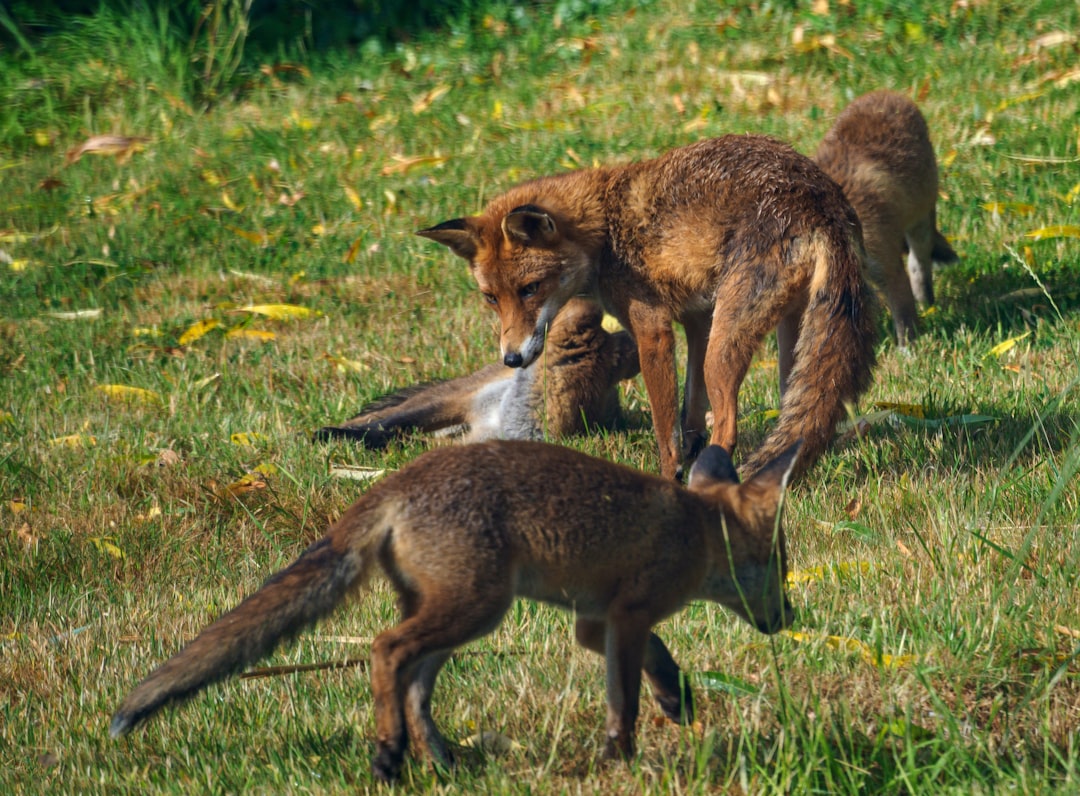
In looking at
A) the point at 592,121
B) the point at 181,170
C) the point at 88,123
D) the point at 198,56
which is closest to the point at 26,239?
the point at 181,170

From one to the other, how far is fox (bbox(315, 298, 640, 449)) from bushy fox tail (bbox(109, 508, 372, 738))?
3517 mm

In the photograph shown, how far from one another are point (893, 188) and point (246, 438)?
3992 millimetres

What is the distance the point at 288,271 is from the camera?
995 centimetres

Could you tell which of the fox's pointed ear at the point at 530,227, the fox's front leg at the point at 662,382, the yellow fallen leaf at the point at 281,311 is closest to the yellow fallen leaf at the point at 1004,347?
the fox's front leg at the point at 662,382

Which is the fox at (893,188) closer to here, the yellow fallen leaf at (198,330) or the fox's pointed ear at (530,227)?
the fox's pointed ear at (530,227)

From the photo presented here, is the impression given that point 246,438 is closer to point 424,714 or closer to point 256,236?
point 424,714

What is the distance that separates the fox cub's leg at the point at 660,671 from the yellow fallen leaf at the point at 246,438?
3675 mm

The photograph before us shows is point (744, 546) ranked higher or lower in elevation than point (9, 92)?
higher

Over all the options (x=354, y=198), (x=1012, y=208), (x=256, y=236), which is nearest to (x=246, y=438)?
(x=256, y=236)

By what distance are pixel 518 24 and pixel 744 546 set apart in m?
12.0

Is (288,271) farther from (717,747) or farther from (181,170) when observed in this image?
(717,747)

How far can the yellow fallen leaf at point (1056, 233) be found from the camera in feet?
26.2

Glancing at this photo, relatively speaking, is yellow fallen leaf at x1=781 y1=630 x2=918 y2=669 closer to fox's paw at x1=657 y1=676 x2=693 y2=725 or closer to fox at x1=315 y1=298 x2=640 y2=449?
fox's paw at x1=657 y1=676 x2=693 y2=725

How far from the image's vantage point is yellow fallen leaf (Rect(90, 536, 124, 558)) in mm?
5598
